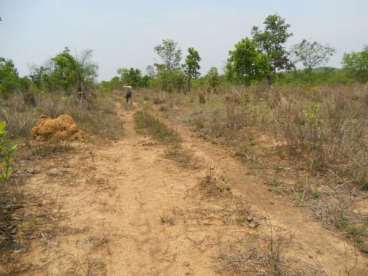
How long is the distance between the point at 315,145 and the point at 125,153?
11.4 ft

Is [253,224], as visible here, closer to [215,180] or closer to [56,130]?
[215,180]

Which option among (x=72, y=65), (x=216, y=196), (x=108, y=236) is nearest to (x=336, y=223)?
(x=216, y=196)

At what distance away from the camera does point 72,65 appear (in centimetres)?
1147

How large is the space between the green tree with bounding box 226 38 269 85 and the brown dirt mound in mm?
11885

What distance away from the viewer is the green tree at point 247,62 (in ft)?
51.2

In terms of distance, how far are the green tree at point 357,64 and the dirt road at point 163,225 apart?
22.7 meters

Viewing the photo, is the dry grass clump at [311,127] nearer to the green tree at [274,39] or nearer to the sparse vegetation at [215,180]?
the sparse vegetation at [215,180]

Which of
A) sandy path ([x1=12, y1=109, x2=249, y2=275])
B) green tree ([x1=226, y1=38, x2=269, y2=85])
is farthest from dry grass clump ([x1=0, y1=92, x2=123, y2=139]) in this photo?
green tree ([x1=226, y1=38, x2=269, y2=85])

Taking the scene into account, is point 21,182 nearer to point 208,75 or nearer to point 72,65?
point 72,65

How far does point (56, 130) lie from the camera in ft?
19.9

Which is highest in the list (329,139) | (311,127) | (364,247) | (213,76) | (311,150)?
(213,76)

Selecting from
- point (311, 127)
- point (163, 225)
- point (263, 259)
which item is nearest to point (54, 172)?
point (163, 225)

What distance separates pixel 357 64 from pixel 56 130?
80.0ft

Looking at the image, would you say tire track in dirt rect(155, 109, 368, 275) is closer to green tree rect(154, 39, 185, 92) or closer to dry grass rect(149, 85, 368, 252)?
dry grass rect(149, 85, 368, 252)
